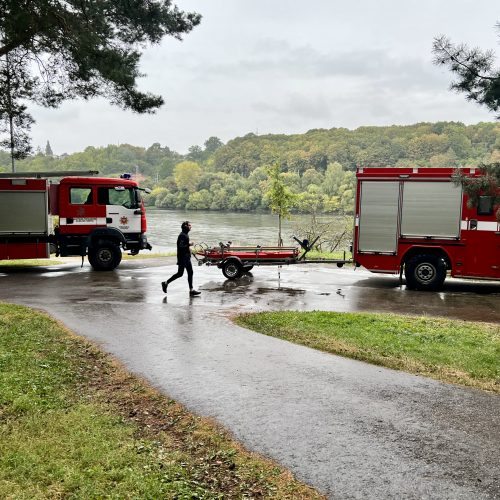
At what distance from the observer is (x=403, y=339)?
820 centimetres

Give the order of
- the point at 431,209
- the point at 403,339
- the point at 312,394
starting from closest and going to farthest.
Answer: the point at 312,394, the point at 403,339, the point at 431,209

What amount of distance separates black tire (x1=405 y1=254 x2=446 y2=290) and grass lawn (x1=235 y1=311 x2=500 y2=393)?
3.99 metres

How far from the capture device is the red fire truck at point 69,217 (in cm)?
1675

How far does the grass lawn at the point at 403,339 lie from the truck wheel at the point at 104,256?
852cm

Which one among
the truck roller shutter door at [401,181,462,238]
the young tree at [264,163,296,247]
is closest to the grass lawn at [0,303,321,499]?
the truck roller shutter door at [401,181,462,238]

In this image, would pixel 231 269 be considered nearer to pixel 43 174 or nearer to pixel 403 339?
pixel 43 174

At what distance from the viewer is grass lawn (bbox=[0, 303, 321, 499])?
384 cm

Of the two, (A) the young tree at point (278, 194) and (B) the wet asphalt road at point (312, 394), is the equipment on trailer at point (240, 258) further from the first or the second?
(A) the young tree at point (278, 194)

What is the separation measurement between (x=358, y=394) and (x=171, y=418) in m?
2.18

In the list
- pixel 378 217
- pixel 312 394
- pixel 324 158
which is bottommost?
Answer: pixel 312 394

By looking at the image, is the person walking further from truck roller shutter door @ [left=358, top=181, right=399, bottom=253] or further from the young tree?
the young tree

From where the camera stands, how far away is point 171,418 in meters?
5.23

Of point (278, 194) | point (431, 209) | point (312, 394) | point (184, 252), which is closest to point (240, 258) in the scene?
point (184, 252)

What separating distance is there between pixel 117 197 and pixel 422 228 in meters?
9.83
